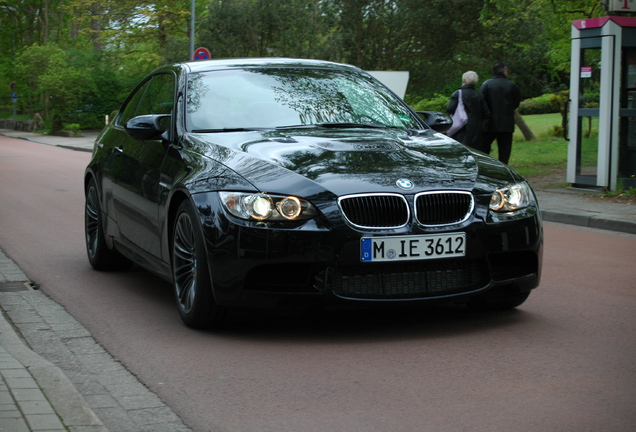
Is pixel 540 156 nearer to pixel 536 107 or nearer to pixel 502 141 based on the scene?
pixel 502 141

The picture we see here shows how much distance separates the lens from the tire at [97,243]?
794cm

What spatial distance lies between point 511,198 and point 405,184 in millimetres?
698

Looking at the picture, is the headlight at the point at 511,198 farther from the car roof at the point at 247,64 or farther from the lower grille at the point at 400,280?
the car roof at the point at 247,64

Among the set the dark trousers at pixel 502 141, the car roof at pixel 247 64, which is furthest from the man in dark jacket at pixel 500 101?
the car roof at pixel 247 64

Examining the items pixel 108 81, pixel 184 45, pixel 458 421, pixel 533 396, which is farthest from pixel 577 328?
pixel 108 81

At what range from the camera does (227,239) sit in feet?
17.5

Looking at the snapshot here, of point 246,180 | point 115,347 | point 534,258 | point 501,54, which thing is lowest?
point 115,347

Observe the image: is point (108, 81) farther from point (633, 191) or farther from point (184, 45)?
point (633, 191)

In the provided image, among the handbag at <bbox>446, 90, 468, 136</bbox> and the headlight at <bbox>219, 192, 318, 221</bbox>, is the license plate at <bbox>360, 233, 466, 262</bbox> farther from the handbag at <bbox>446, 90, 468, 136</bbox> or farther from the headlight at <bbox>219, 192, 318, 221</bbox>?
the handbag at <bbox>446, 90, 468, 136</bbox>

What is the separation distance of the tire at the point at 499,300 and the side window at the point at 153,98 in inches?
94.1

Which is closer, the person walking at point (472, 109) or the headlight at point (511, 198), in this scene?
the headlight at point (511, 198)

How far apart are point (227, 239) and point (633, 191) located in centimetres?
960

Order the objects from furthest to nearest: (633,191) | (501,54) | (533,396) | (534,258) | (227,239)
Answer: (501,54) → (633,191) → (534,258) → (227,239) → (533,396)

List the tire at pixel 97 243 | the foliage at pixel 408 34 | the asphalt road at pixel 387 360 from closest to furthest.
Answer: the asphalt road at pixel 387 360 < the tire at pixel 97 243 < the foliage at pixel 408 34
